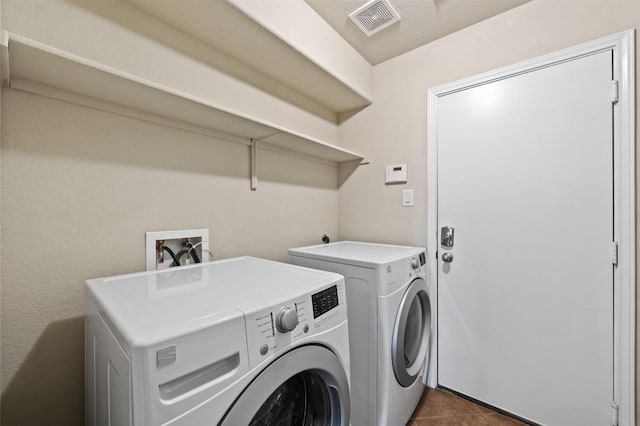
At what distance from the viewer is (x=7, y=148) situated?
0.88m

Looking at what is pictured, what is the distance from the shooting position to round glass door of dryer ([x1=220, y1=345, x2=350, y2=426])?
685 millimetres

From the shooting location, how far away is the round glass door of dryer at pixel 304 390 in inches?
27.0

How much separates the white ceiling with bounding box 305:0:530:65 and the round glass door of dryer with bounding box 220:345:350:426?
1.81m

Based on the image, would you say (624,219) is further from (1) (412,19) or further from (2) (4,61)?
(2) (4,61)

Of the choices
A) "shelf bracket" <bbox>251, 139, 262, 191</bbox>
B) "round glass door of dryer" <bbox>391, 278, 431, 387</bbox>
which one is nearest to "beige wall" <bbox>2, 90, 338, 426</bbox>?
"shelf bracket" <bbox>251, 139, 262, 191</bbox>

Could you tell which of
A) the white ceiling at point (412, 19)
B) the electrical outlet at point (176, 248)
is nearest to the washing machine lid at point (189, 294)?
the electrical outlet at point (176, 248)

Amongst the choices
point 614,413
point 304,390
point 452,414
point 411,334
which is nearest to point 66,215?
point 304,390

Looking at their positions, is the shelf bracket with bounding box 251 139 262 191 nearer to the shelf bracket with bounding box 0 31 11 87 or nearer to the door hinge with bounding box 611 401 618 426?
the shelf bracket with bounding box 0 31 11 87

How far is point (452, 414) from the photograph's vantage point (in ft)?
5.08

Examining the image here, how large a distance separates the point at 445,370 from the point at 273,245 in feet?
4.64

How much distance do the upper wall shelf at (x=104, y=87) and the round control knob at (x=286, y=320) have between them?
0.89m

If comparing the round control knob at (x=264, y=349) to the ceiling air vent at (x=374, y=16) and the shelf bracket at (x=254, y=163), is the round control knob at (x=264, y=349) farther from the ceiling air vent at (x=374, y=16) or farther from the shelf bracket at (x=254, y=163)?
the ceiling air vent at (x=374, y=16)

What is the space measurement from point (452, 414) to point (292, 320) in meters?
1.49

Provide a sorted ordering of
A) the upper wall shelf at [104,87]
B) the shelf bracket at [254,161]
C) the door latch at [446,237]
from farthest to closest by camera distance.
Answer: the door latch at [446,237] → the shelf bracket at [254,161] → the upper wall shelf at [104,87]
